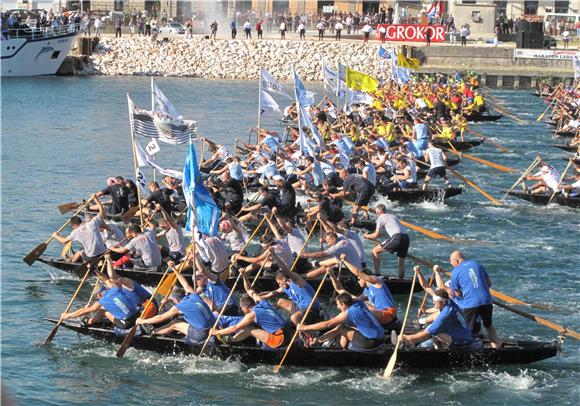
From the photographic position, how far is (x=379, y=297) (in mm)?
17844

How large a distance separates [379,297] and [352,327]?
1.16 m

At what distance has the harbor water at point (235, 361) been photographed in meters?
16.6

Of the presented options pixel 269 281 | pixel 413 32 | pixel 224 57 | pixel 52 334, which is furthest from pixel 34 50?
pixel 52 334

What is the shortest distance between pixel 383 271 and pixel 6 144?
75.6ft

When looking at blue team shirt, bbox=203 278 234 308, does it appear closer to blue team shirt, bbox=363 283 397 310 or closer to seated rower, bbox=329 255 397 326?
seated rower, bbox=329 255 397 326

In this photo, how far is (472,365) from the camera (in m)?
17.0

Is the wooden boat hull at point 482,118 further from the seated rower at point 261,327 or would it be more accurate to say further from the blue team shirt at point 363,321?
the seated rower at point 261,327

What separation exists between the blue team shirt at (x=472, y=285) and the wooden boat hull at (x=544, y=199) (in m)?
13.0

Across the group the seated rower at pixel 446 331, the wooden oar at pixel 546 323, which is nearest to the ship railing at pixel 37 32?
the wooden oar at pixel 546 323

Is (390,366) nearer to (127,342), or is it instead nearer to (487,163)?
(127,342)

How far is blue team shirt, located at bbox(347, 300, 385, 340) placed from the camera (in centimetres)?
1670

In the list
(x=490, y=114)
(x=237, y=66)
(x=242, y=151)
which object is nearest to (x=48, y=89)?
(x=237, y=66)

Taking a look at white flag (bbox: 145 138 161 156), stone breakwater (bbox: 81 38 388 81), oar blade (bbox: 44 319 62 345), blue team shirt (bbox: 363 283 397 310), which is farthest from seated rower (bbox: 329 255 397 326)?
stone breakwater (bbox: 81 38 388 81)

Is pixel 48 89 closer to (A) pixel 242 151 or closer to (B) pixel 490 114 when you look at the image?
(B) pixel 490 114
